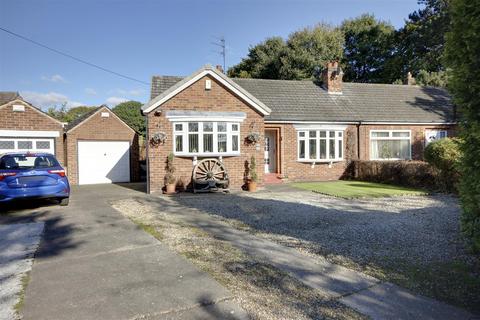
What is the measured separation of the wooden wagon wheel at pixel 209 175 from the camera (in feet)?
42.1

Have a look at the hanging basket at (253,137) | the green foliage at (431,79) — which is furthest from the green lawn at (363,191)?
the green foliage at (431,79)

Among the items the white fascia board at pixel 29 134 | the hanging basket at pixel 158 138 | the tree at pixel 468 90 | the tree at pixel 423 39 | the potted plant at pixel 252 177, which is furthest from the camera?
the tree at pixel 423 39

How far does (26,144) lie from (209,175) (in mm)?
10012

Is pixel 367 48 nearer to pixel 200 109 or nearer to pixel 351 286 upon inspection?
pixel 200 109

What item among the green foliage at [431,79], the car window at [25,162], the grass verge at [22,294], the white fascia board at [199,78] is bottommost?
the grass verge at [22,294]

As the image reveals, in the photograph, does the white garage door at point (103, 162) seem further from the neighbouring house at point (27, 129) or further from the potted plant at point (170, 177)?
the potted plant at point (170, 177)

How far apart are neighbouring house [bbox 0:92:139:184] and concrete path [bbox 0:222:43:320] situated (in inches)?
421

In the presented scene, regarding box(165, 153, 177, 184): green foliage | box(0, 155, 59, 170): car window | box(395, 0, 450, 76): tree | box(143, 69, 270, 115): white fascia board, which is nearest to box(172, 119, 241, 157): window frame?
box(165, 153, 177, 184): green foliage

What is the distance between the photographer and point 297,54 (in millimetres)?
31453

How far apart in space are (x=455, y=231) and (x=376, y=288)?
387 cm

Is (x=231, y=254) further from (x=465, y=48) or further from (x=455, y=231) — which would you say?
(x=455, y=231)

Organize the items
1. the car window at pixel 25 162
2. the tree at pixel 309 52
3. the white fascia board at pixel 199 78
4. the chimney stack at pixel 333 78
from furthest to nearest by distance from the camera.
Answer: the tree at pixel 309 52 → the chimney stack at pixel 333 78 → the white fascia board at pixel 199 78 → the car window at pixel 25 162

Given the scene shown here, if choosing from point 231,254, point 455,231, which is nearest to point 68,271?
point 231,254

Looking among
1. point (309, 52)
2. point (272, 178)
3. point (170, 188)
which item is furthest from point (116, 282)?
point (309, 52)
